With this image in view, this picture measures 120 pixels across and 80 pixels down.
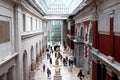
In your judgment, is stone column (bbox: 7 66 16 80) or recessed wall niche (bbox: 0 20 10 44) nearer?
recessed wall niche (bbox: 0 20 10 44)

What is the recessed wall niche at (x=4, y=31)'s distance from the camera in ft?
45.5

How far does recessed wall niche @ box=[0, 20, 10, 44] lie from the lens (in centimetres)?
1388

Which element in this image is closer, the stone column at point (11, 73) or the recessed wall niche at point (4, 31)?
the recessed wall niche at point (4, 31)

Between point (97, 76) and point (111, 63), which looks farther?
point (97, 76)

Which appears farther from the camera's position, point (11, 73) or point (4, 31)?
point (11, 73)

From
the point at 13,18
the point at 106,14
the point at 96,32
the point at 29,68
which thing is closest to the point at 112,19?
the point at 106,14

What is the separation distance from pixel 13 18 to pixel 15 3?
3.52 feet

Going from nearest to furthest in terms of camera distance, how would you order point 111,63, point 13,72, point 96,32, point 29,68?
point 111,63, point 13,72, point 96,32, point 29,68

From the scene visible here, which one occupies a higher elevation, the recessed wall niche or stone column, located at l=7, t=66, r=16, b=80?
the recessed wall niche

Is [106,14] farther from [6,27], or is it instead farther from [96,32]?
[6,27]

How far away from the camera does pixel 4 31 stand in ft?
47.5

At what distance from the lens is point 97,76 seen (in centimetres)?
1733

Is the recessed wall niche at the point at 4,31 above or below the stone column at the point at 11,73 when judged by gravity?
above

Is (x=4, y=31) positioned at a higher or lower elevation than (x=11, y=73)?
higher
